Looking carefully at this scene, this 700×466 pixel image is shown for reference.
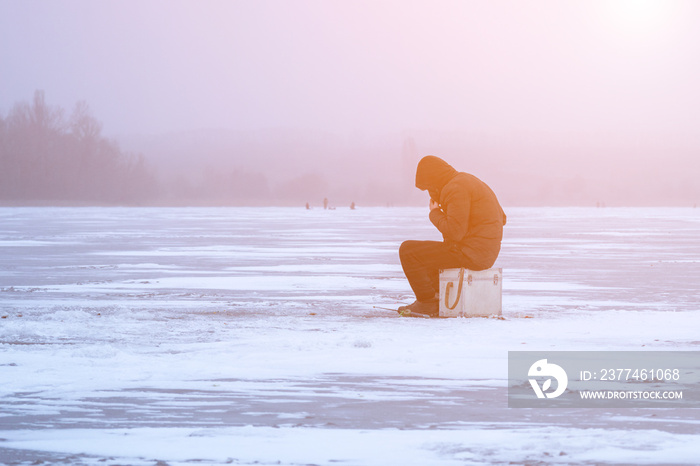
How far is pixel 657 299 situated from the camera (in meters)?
11.1

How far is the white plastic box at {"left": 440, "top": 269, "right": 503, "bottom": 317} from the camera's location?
939 centimetres

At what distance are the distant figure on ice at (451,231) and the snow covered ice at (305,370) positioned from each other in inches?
17.9

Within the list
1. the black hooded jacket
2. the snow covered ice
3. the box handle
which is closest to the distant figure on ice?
the black hooded jacket

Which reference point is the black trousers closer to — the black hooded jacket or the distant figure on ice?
the distant figure on ice

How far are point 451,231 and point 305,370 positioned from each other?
334cm

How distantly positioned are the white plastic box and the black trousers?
0.14 meters

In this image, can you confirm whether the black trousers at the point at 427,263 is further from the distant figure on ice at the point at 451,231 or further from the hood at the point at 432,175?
the hood at the point at 432,175

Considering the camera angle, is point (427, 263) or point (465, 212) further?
point (427, 263)

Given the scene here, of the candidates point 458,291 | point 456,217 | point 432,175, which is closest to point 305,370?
point 458,291

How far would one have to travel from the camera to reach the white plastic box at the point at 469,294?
9.39m

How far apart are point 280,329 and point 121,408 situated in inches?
127

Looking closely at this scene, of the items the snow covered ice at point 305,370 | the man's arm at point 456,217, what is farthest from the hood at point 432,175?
the snow covered ice at point 305,370

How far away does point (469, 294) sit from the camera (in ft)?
30.9

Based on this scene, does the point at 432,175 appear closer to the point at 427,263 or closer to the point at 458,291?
the point at 427,263
